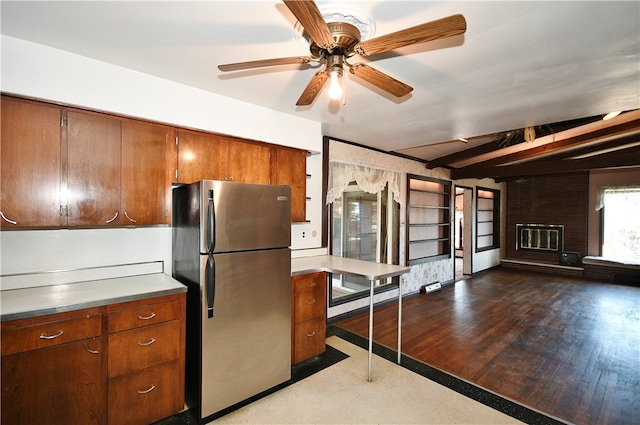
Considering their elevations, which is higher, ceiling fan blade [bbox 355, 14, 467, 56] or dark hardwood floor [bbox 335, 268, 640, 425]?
ceiling fan blade [bbox 355, 14, 467, 56]

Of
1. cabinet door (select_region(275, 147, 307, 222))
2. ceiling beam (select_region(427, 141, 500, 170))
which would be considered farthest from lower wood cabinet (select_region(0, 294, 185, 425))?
ceiling beam (select_region(427, 141, 500, 170))

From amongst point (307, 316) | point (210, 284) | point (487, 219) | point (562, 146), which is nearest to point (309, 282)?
point (307, 316)

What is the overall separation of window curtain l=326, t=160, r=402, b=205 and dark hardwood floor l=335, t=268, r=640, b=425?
182cm

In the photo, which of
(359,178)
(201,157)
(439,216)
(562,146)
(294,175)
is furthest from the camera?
(439,216)

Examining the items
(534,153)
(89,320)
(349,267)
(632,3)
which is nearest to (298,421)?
(349,267)

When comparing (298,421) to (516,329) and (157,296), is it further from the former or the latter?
(516,329)

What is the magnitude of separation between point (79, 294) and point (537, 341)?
4.51 metres

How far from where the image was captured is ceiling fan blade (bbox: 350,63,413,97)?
1557 mm

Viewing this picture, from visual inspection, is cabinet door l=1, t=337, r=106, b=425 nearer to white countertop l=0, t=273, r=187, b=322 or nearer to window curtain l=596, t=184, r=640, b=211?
white countertop l=0, t=273, r=187, b=322

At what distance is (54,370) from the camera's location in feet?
5.25

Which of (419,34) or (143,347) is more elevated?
(419,34)

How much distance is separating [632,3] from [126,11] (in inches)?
100

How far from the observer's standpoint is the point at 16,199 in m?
1.73

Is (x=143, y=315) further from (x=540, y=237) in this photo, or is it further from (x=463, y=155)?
(x=540, y=237)
